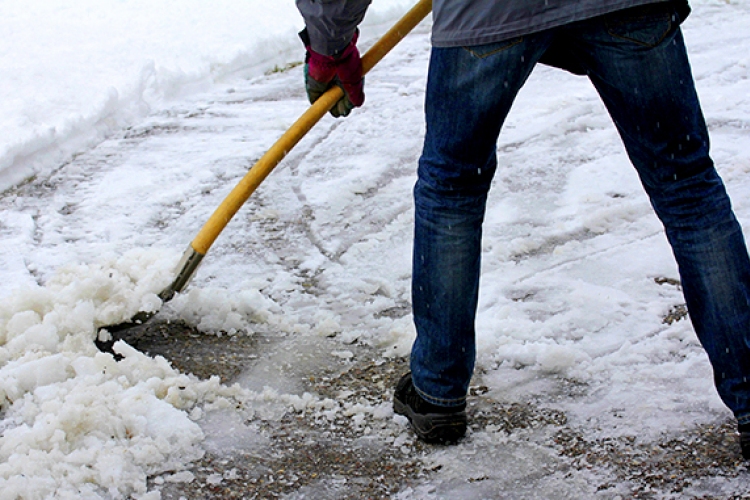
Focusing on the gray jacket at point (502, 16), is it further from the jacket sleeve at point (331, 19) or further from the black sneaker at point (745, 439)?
the black sneaker at point (745, 439)

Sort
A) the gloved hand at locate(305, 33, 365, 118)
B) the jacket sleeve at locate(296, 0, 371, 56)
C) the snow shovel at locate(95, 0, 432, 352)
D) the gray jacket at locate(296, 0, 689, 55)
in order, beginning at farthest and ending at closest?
the snow shovel at locate(95, 0, 432, 352)
the gloved hand at locate(305, 33, 365, 118)
the jacket sleeve at locate(296, 0, 371, 56)
the gray jacket at locate(296, 0, 689, 55)

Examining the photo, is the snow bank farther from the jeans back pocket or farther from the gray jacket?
the jeans back pocket

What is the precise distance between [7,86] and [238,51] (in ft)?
5.44

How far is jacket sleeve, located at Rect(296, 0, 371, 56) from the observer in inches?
80.2

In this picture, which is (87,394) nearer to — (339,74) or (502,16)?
(339,74)

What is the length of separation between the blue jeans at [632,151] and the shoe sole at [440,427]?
1.04 feet

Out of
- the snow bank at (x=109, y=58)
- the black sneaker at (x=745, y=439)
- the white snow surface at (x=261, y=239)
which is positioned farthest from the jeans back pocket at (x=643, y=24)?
the snow bank at (x=109, y=58)

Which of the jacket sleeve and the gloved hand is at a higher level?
the jacket sleeve

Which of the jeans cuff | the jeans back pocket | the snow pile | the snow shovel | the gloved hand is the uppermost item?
the jeans back pocket

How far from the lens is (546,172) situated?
12.9 feet

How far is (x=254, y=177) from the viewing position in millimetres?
2564

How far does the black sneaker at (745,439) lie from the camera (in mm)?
→ 1850

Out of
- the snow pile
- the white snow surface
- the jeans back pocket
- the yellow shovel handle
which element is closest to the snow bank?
the white snow surface

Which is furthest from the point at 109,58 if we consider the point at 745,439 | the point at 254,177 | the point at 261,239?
the point at 745,439
